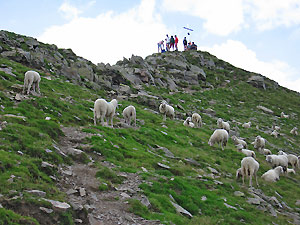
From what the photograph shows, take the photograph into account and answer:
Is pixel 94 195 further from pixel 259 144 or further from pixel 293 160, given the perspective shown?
pixel 293 160

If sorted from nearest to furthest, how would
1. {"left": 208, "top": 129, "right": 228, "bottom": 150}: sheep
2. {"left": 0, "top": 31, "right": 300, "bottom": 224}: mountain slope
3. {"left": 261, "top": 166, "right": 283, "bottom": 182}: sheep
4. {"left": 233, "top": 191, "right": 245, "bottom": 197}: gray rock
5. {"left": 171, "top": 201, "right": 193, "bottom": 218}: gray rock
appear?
1. {"left": 0, "top": 31, "right": 300, "bottom": 224}: mountain slope
2. {"left": 171, "top": 201, "right": 193, "bottom": 218}: gray rock
3. {"left": 233, "top": 191, "right": 245, "bottom": 197}: gray rock
4. {"left": 261, "top": 166, "right": 283, "bottom": 182}: sheep
5. {"left": 208, "top": 129, "right": 228, "bottom": 150}: sheep

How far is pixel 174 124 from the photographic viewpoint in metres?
28.2

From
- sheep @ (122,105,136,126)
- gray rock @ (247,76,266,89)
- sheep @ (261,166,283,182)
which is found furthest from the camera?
gray rock @ (247,76,266,89)

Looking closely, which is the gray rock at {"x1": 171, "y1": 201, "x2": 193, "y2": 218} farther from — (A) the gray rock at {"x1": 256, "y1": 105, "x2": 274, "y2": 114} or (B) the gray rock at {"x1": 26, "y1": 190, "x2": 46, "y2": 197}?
(A) the gray rock at {"x1": 256, "y1": 105, "x2": 274, "y2": 114}

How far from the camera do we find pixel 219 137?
24297 mm

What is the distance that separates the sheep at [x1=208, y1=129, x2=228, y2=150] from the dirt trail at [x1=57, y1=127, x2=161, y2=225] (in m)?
12.5

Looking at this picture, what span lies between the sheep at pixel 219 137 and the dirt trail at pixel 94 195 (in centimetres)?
1255

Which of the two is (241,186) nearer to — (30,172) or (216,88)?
(30,172)

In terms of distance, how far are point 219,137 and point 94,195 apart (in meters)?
16.0

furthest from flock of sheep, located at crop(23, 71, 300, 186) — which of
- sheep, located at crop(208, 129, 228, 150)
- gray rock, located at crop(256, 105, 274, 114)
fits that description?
gray rock, located at crop(256, 105, 274, 114)

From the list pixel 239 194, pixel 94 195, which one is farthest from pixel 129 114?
pixel 94 195

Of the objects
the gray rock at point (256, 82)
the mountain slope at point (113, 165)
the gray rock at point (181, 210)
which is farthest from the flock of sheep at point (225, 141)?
the gray rock at point (256, 82)

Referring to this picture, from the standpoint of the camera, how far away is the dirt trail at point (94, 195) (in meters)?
9.16

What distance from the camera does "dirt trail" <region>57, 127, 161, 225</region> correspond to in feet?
30.1
